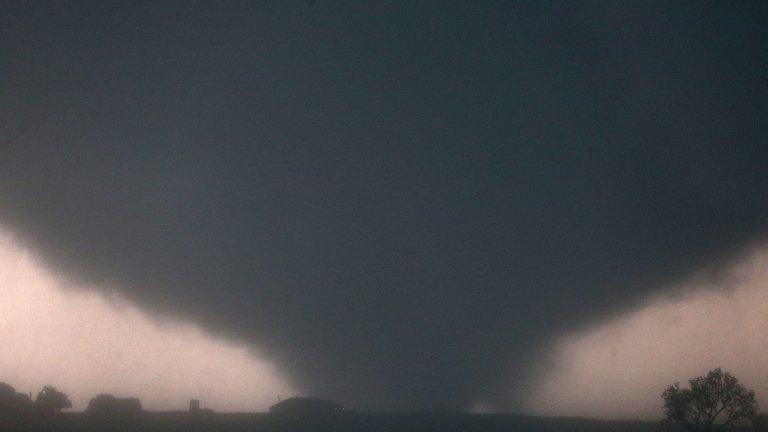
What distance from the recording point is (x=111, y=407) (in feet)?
403

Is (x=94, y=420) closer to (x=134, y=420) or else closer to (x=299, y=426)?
(x=134, y=420)

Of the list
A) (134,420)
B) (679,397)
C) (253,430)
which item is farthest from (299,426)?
(679,397)

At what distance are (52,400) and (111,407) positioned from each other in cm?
2829

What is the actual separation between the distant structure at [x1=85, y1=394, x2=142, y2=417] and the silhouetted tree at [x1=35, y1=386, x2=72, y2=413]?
70.4ft

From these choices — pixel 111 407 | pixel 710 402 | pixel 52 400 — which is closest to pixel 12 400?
pixel 52 400

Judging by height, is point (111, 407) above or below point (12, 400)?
below

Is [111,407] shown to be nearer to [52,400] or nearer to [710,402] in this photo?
[52,400]

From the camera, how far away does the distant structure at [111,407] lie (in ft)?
396

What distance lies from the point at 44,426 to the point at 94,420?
12818 millimetres

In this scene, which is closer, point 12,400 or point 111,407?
point 12,400

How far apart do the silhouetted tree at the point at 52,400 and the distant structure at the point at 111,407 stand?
21.5 meters

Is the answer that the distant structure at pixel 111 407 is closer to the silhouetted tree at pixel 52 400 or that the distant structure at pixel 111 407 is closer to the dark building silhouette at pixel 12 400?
the dark building silhouette at pixel 12 400

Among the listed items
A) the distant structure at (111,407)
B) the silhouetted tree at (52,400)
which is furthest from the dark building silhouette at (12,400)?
Answer: the distant structure at (111,407)

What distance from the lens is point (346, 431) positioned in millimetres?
193125
